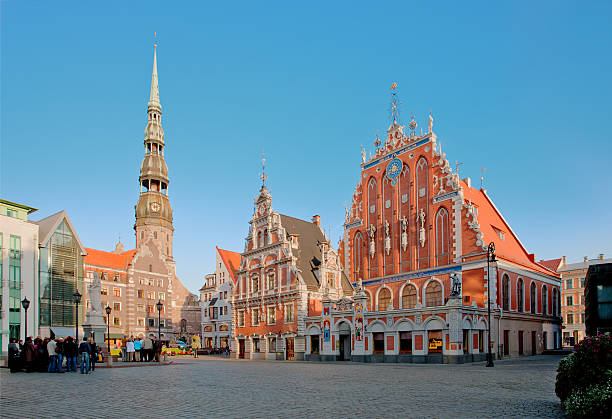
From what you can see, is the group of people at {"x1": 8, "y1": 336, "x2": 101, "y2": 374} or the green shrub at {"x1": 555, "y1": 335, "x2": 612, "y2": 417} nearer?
the green shrub at {"x1": 555, "y1": 335, "x2": 612, "y2": 417}

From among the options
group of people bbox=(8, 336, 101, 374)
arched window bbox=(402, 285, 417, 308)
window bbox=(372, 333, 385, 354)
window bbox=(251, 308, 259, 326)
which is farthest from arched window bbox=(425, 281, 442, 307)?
group of people bbox=(8, 336, 101, 374)

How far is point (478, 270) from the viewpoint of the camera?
4016 cm

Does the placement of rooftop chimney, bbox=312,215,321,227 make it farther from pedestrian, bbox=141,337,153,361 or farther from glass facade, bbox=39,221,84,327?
pedestrian, bbox=141,337,153,361

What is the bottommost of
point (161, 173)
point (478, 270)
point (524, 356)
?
point (524, 356)

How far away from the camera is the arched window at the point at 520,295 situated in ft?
140

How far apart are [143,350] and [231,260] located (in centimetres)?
4410

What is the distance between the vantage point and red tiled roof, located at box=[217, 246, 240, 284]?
77.1 metres

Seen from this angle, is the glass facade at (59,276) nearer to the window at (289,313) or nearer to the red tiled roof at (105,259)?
the red tiled roof at (105,259)

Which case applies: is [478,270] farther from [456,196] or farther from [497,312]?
[456,196]

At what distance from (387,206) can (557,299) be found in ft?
62.0

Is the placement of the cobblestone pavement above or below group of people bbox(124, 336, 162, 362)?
above

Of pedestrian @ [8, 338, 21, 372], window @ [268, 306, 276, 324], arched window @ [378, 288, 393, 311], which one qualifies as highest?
arched window @ [378, 288, 393, 311]

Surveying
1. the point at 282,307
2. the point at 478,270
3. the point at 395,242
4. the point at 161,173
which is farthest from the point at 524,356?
the point at 161,173

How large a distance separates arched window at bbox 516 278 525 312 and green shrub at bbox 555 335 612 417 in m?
34.1
